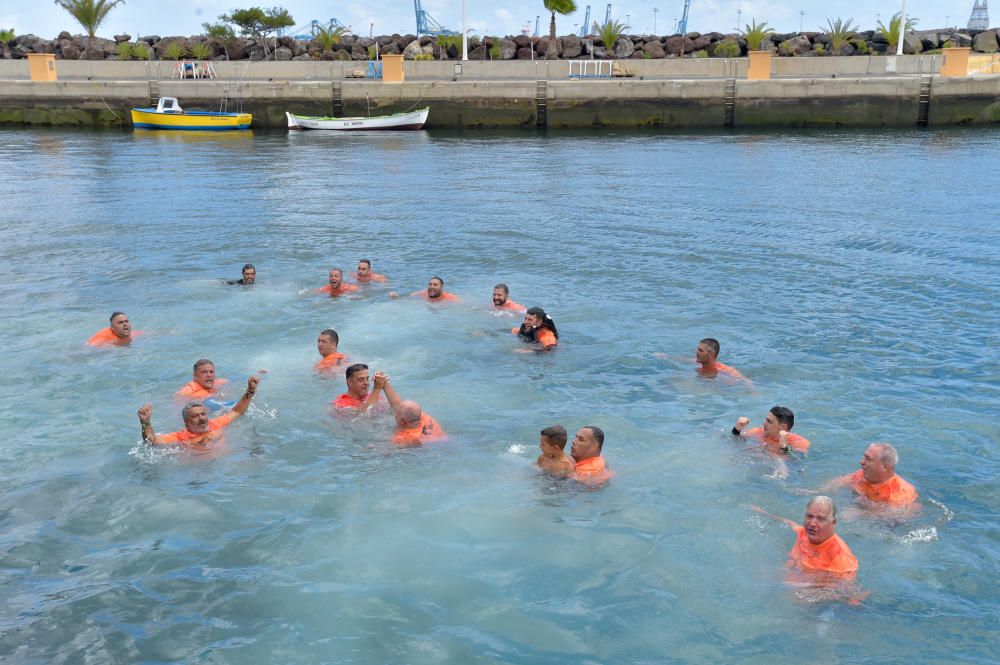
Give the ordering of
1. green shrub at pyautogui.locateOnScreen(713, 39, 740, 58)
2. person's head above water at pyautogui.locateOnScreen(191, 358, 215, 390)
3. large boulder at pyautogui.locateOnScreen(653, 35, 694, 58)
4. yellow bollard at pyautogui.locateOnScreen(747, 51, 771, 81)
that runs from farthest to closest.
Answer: large boulder at pyautogui.locateOnScreen(653, 35, 694, 58)
green shrub at pyautogui.locateOnScreen(713, 39, 740, 58)
yellow bollard at pyautogui.locateOnScreen(747, 51, 771, 81)
person's head above water at pyautogui.locateOnScreen(191, 358, 215, 390)

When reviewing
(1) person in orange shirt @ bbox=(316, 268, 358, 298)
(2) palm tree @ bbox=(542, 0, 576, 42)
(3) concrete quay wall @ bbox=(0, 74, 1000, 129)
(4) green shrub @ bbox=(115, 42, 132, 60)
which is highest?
(2) palm tree @ bbox=(542, 0, 576, 42)

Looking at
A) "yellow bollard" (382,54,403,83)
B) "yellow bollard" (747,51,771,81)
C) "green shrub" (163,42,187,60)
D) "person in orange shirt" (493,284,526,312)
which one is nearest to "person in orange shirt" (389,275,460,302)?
"person in orange shirt" (493,284,526,312)

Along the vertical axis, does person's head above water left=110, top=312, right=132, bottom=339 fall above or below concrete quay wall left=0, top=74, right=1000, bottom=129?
below

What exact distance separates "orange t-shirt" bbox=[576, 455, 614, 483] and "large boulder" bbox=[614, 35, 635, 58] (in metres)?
61.9

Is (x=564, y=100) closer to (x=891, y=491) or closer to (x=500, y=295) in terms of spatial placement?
(x=500, y=295)

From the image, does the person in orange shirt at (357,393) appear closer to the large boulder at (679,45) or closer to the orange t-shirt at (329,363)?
the orange t-shirt at (329,363)

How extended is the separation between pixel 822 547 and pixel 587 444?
259cm

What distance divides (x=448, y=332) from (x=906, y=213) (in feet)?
46.7

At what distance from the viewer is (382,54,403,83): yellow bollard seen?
170ft

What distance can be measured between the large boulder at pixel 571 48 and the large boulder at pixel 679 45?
6.69 metres

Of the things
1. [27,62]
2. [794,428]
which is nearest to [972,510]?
[794,428]

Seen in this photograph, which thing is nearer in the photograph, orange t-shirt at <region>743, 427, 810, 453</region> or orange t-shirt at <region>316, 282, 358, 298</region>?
orange t-shirt at <region>743, 427, 810, 453</region>

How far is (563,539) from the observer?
8.65 m

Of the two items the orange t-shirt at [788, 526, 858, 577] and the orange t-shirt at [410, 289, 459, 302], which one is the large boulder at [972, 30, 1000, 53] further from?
the orange t-shirt at [788, 526, 858, 577]
